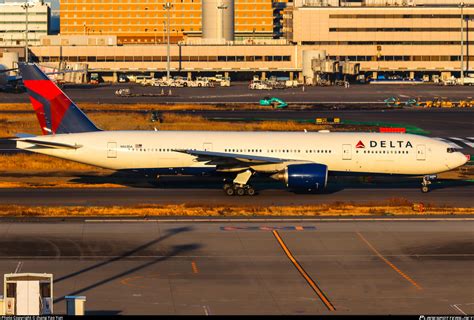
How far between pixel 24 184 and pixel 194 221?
1746 cm

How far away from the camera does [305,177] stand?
60.3 metres

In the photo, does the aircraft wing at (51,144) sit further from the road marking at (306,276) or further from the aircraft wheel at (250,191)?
the road marking at (306,276)

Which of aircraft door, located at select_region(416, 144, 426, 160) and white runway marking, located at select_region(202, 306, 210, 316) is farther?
aircraft door, located at select_region(416, 144, 426, 160)

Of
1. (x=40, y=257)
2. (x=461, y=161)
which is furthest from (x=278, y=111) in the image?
(x=40, y=257)

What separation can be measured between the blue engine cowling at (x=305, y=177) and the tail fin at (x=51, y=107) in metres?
13.4

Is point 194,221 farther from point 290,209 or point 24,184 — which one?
point 24,184

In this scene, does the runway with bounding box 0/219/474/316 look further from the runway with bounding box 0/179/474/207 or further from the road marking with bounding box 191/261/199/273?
the runway with bounding box 0/179/474/207

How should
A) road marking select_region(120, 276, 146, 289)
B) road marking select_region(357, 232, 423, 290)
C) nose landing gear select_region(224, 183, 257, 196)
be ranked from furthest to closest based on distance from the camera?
nose landing gear select_region(224, 183, 257, 196) → road marking select_region(357, 232, 423, 290) → road marking select_region(120, 276, 146, 289)

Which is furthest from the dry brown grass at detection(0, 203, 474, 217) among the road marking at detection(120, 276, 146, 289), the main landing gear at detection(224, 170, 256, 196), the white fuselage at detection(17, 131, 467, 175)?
the road marking at detection(120, 276, 146, 289)

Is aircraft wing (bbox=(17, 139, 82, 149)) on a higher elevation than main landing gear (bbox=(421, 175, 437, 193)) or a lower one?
higher

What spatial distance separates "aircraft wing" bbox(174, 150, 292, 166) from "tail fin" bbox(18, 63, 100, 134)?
24.3 ft

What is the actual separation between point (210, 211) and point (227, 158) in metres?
5.71

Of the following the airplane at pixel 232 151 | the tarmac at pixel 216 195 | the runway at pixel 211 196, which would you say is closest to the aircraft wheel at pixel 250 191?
the airplane at pixel 232 151

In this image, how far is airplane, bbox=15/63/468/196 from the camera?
202ft
